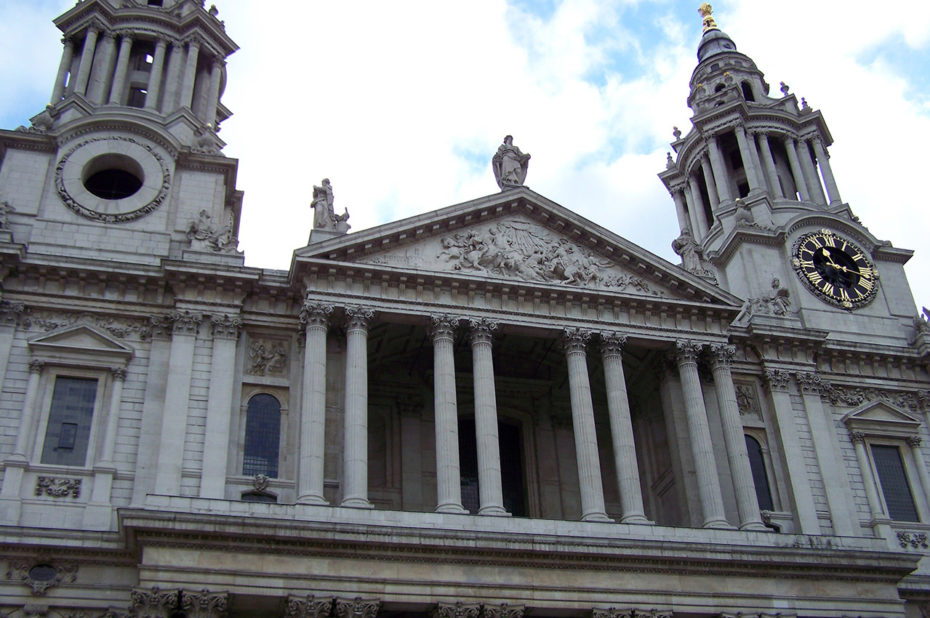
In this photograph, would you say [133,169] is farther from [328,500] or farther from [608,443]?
[608,443]

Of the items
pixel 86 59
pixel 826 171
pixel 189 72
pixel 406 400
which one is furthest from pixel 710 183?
pixel 86 59

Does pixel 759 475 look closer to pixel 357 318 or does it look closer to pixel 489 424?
pixel 489 424

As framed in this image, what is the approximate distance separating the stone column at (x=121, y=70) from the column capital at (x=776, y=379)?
80.7 feet

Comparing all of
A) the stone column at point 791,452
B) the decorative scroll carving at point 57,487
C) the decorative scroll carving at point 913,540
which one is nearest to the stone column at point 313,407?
the decorative scroll carving at point 57,487

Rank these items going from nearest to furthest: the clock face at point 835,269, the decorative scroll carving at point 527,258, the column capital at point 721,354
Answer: the decorative scroll carving at point 527,258 → the column capital at point 721,354 → the clock face at point 835,269

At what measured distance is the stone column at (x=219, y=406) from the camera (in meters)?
27.9

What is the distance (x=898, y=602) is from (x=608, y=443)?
34.5 ft

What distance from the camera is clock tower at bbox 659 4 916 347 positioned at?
129 feet

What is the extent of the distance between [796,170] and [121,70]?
2808 cm

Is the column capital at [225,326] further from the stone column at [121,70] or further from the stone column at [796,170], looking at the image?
the stone column at [796,170]

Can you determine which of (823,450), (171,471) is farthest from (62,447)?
(823,450)

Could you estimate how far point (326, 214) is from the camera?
32.7m

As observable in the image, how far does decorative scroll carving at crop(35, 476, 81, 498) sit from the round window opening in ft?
35.4

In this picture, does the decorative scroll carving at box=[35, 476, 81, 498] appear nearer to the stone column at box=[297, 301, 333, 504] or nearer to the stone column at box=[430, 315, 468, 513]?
the stone column at box=[297, 301, 333, 504]
